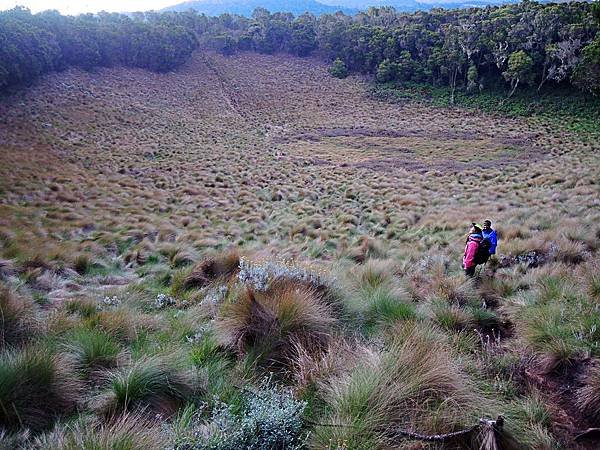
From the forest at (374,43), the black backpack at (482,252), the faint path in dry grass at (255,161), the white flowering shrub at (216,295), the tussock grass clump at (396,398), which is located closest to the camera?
the tussock grass clump at (396,398)

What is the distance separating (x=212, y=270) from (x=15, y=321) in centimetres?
348

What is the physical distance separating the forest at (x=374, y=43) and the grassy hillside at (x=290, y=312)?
25.6 m

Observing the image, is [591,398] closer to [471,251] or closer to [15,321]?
[471,251]

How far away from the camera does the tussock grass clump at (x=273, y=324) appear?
3.76m

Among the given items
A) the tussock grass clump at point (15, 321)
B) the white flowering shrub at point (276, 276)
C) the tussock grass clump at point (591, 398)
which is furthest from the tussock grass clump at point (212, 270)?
the tussock grass clump at point (591, 398)

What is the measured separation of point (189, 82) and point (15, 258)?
48905 millimetres

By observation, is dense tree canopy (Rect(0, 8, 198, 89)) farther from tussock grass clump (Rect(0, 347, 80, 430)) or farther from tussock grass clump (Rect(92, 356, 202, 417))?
tussock grass clump (Rect(92, 356, 202, 417))

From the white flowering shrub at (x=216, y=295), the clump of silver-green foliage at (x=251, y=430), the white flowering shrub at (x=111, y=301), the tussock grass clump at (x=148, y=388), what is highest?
the clump of silver-green foliage at (x=251, y=430)

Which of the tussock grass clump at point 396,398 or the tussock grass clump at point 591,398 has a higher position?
the tussock grass clump at point 396,398

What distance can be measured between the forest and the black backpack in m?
40.4

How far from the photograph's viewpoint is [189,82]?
169 ft

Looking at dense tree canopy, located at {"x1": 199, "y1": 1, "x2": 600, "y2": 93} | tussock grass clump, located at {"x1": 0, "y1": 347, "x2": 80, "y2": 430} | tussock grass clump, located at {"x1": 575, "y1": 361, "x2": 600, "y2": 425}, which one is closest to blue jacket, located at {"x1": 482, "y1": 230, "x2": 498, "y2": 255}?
tussock grass clump, located at {"x1": 575, "y1": 361, "x2": 600, "y2": 425}

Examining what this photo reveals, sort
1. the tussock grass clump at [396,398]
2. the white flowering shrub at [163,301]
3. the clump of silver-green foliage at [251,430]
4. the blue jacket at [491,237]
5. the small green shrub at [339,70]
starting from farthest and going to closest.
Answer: the small green shrub at [339,70]
the blue jacket at [491,237]
the white flowering shrub at [163,301]
the tussock grass clump at [396,398]
the clump of silver-green foliage at [251,430]

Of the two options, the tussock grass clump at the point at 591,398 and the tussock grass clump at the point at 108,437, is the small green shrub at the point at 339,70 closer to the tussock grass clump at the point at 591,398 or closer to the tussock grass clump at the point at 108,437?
the tussock grass clump at the point at 591,398
